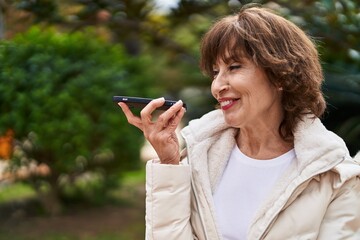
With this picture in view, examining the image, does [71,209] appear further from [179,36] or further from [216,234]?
[216,234]

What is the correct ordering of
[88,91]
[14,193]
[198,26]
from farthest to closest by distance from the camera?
1. [14,193]
2. [198,26]
3. [88,91]

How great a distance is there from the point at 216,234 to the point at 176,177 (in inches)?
10.1

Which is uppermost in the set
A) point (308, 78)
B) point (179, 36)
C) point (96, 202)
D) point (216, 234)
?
point (308, 78)

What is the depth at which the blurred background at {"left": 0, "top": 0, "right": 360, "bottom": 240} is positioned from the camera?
5230 millimetres

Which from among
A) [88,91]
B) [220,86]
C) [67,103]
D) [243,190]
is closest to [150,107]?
[220,86]

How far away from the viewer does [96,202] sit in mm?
7148

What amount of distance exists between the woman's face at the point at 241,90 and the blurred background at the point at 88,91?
2.64 metres

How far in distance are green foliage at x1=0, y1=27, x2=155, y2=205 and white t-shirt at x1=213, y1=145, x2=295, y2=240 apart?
10.8 ft

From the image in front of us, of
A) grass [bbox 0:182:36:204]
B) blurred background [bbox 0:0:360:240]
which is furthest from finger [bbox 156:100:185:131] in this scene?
grass [bbox 0:182:36:204]

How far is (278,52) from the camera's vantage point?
222 cm

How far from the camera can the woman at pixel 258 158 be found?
217 centimetres

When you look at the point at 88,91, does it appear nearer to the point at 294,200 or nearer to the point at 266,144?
the point at 266,144

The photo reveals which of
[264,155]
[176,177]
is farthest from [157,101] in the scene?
[264,155]

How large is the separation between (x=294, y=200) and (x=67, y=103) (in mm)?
3994
